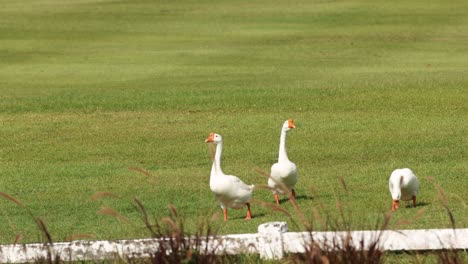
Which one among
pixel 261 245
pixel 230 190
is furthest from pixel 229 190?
pixel 261 245

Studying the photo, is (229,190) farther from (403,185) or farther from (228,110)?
(228,110)

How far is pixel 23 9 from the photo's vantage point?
35.8 metres

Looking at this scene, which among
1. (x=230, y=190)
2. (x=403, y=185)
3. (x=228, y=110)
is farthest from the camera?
(x=228, y=110)

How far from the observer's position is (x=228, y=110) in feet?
63.3

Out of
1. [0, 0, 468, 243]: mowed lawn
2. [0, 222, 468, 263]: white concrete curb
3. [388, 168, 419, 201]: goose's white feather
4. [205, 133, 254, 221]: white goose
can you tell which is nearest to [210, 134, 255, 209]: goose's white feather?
[205, 133, 254, 221]: white goose

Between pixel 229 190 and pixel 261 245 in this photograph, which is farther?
pixel 229 190

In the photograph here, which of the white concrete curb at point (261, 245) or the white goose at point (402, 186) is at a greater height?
the white goose at point (402, 186)

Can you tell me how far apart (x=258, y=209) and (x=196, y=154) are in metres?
3.98

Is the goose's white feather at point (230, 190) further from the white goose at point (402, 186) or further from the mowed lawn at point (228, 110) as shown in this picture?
the white goose at point (402, 186)

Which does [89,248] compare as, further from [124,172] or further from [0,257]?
[124,172]

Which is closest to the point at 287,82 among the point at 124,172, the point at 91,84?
the point at 91,84

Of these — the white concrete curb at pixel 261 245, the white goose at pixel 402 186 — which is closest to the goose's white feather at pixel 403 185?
the white goose at pixel 402 186

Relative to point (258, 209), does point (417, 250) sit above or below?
below

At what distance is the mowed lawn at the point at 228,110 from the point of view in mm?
11969
